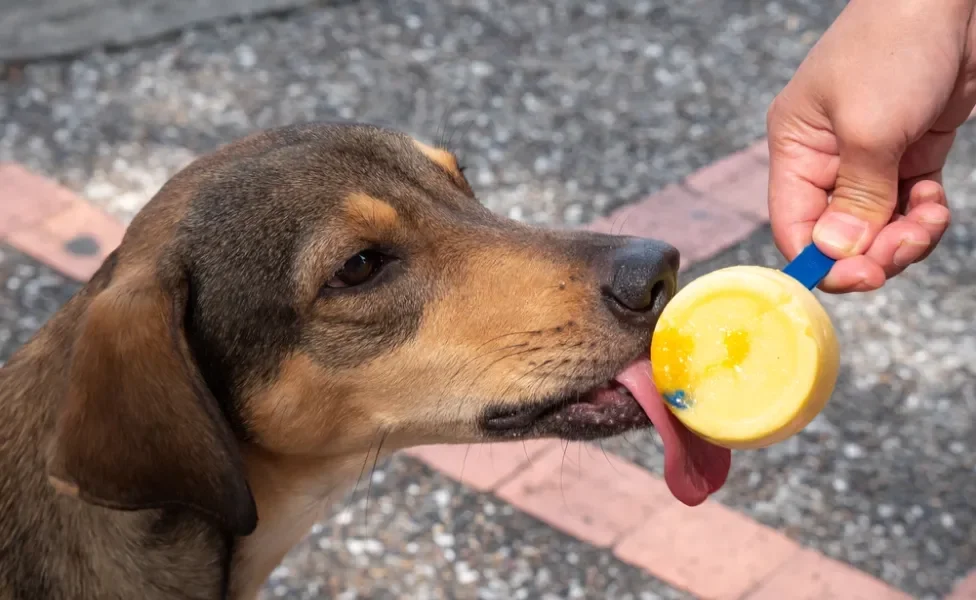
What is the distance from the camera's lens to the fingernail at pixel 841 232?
3340 millimetres

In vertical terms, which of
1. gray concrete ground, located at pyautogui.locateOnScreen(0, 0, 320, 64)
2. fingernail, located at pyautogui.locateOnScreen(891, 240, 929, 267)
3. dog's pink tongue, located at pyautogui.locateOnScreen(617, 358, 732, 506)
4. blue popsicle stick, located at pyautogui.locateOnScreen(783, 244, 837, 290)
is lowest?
gray concrete ground, located at pyautogui.locateOnScreen(0, 0, 320, 64)

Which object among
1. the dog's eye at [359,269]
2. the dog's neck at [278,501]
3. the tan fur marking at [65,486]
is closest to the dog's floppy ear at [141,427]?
the tan fur marking at [65,486]

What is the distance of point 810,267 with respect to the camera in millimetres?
3367

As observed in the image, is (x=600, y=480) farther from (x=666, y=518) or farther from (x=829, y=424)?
(x=829, y=424)

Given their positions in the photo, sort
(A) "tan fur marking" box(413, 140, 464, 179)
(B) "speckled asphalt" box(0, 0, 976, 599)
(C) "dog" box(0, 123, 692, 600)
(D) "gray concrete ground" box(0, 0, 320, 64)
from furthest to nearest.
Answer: (D) "gray concrete ground" box(0, 0, 320, 64) → (B) "speckled asphalt" box(0, 0, 976, 599) → (A) "tan fur marking" box(413, 140, 464, 179) → (C) "dog" box(0, 123, 692, 600)

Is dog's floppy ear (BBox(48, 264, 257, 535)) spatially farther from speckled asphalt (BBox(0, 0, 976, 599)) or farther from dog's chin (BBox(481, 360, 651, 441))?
speckled asphalt (BBox(0, 0, 976, 599))

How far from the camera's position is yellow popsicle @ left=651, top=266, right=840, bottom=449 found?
3039mm

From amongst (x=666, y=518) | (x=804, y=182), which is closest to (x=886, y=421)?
(x=666, y=518)

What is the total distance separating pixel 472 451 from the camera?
17.8ft

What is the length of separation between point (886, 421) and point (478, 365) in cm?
308

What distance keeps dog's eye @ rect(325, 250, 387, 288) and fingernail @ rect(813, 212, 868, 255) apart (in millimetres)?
1285

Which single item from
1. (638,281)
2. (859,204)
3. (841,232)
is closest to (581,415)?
(638,281)

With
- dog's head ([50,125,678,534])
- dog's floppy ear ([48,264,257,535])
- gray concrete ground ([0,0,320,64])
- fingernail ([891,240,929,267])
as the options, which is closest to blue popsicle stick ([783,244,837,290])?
fingernail ([891,240,929,267])

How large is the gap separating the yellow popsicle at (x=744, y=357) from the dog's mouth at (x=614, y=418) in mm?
104
